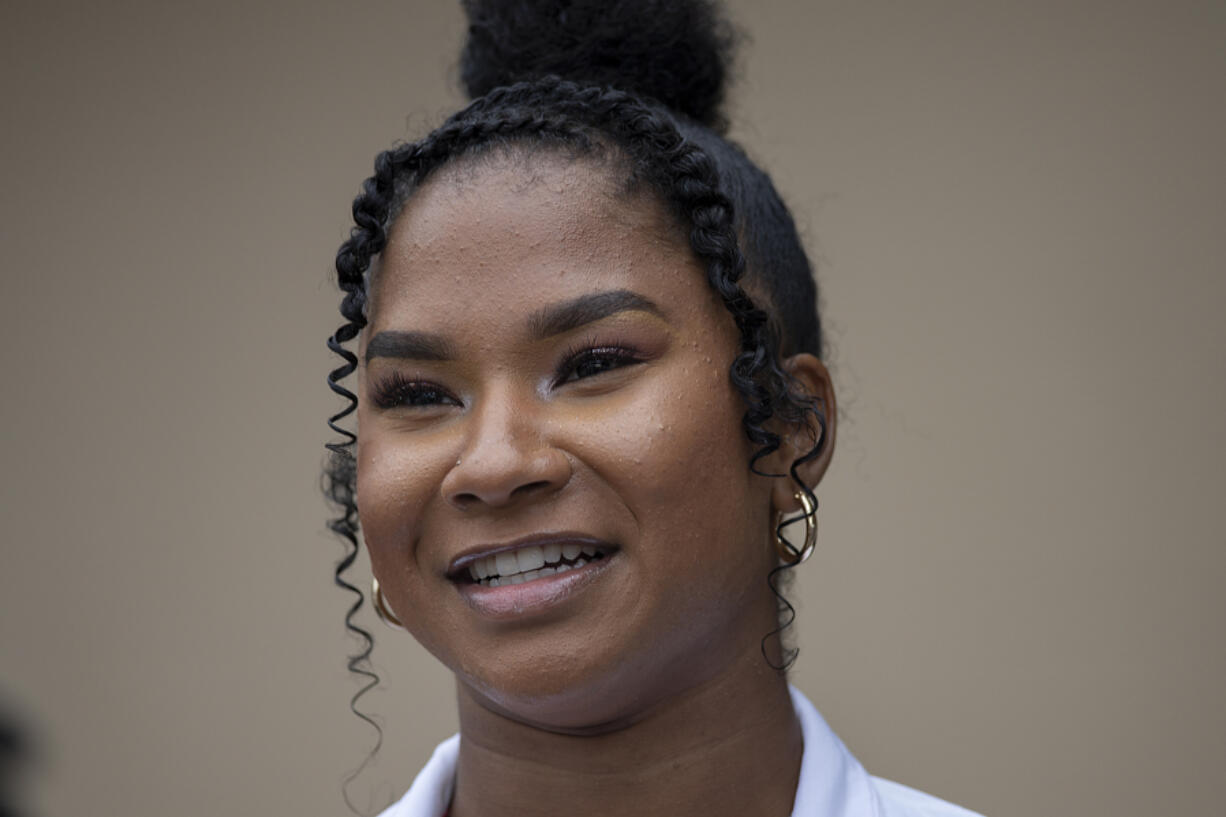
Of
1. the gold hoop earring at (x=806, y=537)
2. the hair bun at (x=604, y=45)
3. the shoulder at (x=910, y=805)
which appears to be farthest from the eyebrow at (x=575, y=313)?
the shoulder at (x=910, y=805)

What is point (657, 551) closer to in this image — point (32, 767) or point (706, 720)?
point (706, 720)

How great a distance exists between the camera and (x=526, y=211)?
5.86ft

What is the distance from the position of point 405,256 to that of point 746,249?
17.5 inches

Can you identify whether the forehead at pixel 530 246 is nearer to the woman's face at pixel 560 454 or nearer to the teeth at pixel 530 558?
the woman's face at pixel 560 454

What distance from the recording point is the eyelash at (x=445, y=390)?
1744 millimetres

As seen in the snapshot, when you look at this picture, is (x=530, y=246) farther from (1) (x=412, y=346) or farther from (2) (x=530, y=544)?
(2) (x=530, y=544)

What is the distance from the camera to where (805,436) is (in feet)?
6.36

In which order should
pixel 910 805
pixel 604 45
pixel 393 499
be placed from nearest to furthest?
pixel 393 499
pixel 910 805
pixel 604 45

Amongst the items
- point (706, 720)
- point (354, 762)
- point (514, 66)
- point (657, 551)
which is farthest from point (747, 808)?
point (354, 762)

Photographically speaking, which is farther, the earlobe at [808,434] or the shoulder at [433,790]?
the shoulder at [433,790]

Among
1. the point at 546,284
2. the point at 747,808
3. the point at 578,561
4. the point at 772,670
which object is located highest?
the point at 546,284

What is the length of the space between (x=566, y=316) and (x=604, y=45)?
2.17 ft

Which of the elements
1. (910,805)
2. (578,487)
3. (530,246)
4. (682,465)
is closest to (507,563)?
(578,487)

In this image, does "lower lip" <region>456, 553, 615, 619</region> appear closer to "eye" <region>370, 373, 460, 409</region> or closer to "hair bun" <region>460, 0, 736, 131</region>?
"eye" <region>370, 373, 460, 409</region>
